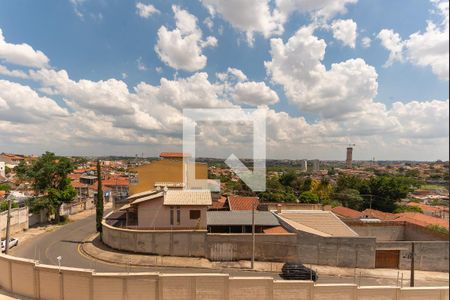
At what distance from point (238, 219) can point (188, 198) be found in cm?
414

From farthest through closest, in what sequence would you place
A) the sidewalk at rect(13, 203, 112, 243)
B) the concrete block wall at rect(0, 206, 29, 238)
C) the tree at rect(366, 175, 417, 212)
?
the tree at rect(366, 175, 417, 212)
the concrete block wall at rect(0, 206, 29, 238)
the sidewalk at rect(13, 203, 112, 243)

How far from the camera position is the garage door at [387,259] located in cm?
1736

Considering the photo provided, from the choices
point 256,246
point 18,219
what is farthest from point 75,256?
point 256,246

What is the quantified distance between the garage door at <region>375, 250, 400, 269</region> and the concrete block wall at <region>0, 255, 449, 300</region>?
Result: 26.1 feet

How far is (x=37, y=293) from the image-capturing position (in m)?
9.71

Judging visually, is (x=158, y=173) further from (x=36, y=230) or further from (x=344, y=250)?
(x=344, y=250)

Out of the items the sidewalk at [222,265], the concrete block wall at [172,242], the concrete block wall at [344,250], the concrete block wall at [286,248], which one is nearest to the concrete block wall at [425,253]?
the concrete block wall at [286,248]

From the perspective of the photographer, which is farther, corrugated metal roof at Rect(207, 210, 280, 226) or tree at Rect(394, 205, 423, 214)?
tree at Rect(394, 205, 423, 214)

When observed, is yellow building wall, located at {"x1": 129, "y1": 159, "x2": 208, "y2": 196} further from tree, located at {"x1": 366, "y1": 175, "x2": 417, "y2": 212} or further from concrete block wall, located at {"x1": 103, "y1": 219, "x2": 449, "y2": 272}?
tree, located at {"x1": 366, "y1": 175, "x2": 417, "y2": 212}

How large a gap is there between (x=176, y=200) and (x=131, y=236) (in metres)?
3.77

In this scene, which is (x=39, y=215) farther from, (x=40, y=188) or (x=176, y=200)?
(x=176, y=200)

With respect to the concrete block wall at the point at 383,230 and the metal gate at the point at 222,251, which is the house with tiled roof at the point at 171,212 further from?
the concrete block wall at the point at 383,230

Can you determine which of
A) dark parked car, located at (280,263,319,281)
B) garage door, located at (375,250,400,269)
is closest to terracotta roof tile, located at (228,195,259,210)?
dark parked car, located at (280,263,319,281)

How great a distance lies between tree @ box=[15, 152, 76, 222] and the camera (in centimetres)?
2481
